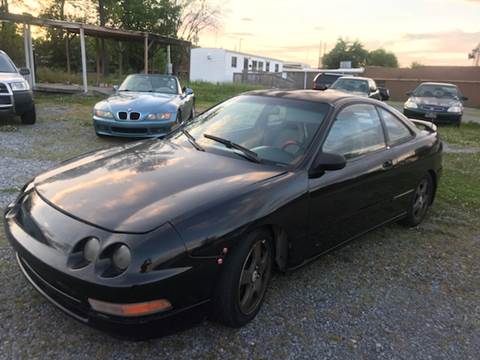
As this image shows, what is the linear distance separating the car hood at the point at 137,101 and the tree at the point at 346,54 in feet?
181

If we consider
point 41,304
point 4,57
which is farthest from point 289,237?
point 4,57

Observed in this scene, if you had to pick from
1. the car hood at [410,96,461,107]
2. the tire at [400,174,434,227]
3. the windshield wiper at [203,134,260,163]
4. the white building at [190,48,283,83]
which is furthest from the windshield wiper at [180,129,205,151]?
the white building at [190,48,283,83]

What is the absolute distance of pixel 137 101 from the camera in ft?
27.2

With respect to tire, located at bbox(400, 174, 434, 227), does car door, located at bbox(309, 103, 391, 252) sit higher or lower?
higher

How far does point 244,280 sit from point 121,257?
2.71 ft

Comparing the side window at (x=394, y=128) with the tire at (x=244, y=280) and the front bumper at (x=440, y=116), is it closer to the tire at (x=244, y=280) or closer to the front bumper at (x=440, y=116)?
the tire at (x=244, y=280)

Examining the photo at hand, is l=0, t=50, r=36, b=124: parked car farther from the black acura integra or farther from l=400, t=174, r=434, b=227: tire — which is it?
l=400, t=174, r=434, b=227: tire

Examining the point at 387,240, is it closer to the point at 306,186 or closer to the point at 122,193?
the point at 306,186

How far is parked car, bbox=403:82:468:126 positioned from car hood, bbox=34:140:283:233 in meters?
12.8

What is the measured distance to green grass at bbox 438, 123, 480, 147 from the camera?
1100cm

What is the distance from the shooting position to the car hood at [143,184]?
2336mm

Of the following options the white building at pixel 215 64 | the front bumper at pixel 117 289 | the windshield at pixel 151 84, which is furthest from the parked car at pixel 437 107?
the white building at pixel 215 64

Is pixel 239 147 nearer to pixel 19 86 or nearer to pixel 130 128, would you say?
pixel 130 128

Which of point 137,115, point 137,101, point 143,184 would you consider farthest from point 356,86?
point 143,184
